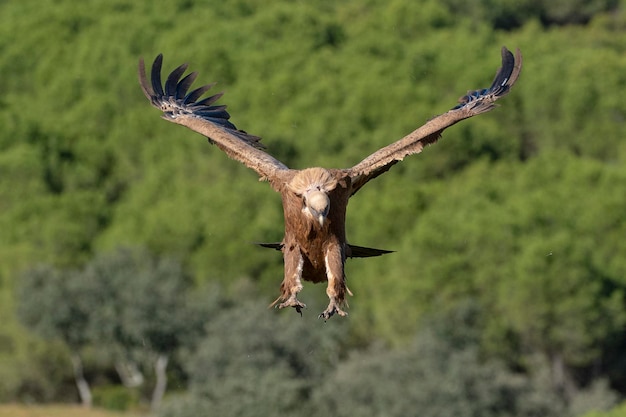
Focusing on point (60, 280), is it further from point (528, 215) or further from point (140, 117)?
point (140, 117)

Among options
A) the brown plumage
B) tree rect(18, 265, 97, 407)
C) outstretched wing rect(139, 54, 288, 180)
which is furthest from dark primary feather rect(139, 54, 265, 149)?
tree rect(18, 265, 97, 407)

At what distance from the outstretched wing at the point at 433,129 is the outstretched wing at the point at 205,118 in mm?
689

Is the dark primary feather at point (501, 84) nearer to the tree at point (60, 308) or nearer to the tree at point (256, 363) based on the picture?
the tree at point (256, 363)

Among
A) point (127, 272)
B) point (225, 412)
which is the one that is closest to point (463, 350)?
point (225, 412)

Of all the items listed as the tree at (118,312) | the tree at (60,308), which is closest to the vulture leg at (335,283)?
the tree at (118,312)

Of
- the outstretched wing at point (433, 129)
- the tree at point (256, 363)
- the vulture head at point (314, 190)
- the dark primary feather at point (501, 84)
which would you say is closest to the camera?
the vulture head at point (314, 190)

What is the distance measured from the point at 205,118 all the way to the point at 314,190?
11.4 ft

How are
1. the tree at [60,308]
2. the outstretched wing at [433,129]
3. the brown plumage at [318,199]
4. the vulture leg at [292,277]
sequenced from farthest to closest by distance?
1. the tree at [60,308]
2. the outstretched wing at [433,129]
3. the vulture leg at [292,277]
4. the brown plumage at [318,199]

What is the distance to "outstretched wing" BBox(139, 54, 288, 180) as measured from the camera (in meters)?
14.9

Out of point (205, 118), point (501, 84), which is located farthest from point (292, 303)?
point (501, 84)

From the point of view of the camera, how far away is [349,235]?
63.8 meters

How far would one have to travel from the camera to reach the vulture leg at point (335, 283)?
1386 centimetres

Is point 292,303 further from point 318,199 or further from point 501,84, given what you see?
point 501,84

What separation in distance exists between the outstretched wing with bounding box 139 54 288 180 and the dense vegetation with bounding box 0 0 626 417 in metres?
30.2
